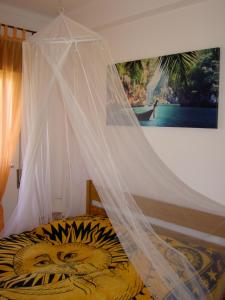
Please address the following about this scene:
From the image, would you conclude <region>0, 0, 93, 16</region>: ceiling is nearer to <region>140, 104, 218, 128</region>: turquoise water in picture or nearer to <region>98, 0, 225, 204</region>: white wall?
<region>98, 0, 225, 204</region>: white wall

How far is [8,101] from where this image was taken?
359 cm

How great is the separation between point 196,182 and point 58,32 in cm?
181

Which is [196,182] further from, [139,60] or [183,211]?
[139,60]

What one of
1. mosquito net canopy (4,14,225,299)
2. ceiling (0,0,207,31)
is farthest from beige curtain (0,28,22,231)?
mosquito net canopy (4,14,225,299)

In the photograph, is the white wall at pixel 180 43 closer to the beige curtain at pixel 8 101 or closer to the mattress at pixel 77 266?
the beige curtain at pixel 8 101

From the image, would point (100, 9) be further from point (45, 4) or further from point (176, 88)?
point (176, 88)

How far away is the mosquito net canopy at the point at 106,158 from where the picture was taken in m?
2.03

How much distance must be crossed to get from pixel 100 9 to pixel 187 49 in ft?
4.07

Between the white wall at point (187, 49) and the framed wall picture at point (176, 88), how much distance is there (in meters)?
0.07

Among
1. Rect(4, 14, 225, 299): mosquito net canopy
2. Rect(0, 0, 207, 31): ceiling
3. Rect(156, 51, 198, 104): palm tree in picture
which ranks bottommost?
Rect(4, 14, 225, 299): mosquito net canopy

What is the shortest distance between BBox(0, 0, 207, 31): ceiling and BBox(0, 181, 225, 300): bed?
2.15m

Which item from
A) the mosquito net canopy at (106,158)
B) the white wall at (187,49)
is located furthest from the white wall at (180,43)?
the mosquito net canopy at (106,158)

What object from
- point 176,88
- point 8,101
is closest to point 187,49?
point 176,88

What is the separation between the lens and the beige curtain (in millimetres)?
3562
